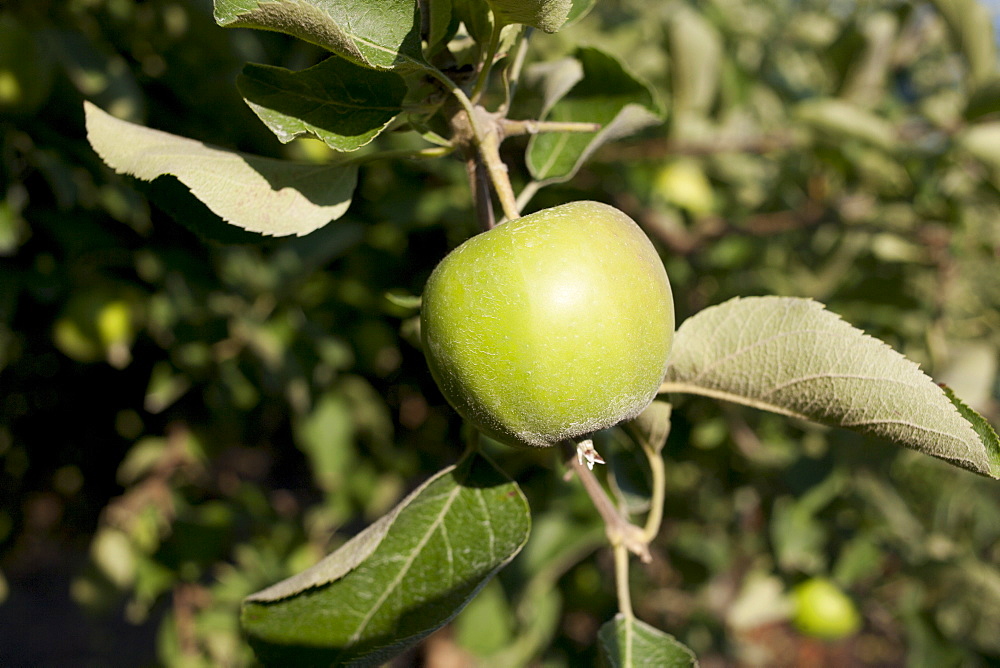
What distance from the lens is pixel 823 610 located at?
68.9 inches

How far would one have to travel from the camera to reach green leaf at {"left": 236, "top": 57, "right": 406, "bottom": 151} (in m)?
0.58

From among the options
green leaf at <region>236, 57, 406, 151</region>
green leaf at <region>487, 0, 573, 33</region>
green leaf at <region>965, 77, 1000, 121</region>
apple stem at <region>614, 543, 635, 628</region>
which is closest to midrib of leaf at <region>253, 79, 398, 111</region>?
green leaf at <region>236, 57, 406, 151</region>

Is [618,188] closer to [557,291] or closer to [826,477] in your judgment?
[826,477]

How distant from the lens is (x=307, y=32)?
1.66 feet

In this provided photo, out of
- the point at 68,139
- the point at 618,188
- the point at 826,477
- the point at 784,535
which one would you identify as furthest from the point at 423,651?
the point at 68,139

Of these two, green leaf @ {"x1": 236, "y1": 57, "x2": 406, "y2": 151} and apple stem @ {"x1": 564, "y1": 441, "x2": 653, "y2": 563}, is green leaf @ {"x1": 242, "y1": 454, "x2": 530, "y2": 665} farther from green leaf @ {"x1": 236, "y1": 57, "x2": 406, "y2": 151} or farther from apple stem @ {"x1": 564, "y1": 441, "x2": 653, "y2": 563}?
green leaf @ {"x1": 236, "y1": 57, "x2": 406, "y2": 151}

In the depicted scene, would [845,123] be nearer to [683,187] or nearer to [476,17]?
[683,187]

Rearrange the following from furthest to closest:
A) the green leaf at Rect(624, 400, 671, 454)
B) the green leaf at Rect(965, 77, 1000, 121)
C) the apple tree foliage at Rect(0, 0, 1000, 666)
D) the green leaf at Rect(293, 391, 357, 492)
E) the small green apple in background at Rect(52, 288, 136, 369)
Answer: the green leaf at Rect(293, 391, 357, 492) < the small green apple in background at Rect(52, 288, 136, 369) < the green leaf at Rect(965, 77, 1000, 121) < the green leaf at Rect(624, 400, 671, 454) < the apple tree foliage at Rect(0, 0, 1000, 666)

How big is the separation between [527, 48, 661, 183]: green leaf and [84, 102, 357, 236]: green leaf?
223 millimetres

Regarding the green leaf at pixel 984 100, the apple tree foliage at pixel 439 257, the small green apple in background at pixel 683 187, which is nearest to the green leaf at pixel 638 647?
the apple tree foliage at pixel 439 257

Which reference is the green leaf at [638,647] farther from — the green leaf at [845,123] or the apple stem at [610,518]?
the green leaf at [845,123]

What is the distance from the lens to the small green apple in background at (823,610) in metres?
1.75

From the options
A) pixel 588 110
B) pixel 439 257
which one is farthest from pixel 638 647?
pixel 439 257

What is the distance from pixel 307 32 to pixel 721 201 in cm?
179
